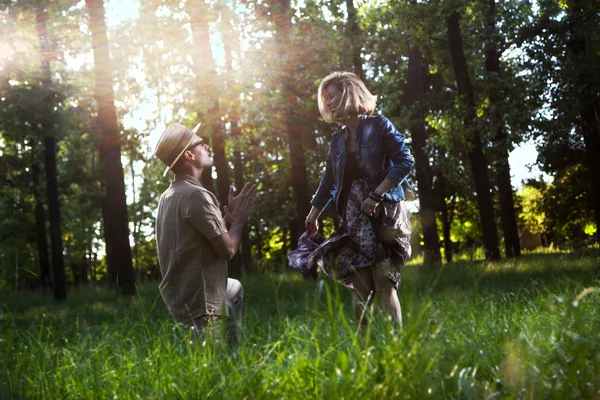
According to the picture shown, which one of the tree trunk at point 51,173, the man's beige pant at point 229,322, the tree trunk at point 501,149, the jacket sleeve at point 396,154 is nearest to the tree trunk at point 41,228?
the tree trunk at point 51,173

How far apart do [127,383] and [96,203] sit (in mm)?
31288

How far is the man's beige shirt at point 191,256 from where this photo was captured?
14.8 ft

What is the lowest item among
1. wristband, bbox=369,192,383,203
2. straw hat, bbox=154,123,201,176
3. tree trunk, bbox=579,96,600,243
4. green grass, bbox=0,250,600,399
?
green grass, bbox=0,250,600,399

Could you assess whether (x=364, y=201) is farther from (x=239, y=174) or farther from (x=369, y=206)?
(x=239, y=174)

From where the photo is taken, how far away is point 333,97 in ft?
17.9

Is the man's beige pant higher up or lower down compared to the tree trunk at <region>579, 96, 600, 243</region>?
lower down

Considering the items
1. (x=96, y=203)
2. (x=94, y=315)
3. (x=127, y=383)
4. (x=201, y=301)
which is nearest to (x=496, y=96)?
(x=94, y=315)

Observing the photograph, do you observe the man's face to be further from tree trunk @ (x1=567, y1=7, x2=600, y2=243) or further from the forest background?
tree trunk @ (x1=567, y1=7, x2=600, y2=243)

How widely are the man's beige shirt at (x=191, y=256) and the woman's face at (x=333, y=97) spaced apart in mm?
1348

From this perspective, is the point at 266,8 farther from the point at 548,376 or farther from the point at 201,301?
the point at 548,376

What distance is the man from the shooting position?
14.7 ft

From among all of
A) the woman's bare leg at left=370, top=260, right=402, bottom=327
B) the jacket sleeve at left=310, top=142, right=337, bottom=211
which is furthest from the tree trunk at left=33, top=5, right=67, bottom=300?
the woman's bare leg at left=370, top=260, right=402, bottom=327

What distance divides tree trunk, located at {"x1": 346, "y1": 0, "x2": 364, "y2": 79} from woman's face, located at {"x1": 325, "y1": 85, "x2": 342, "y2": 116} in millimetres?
15557

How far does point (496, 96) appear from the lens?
763 inches
